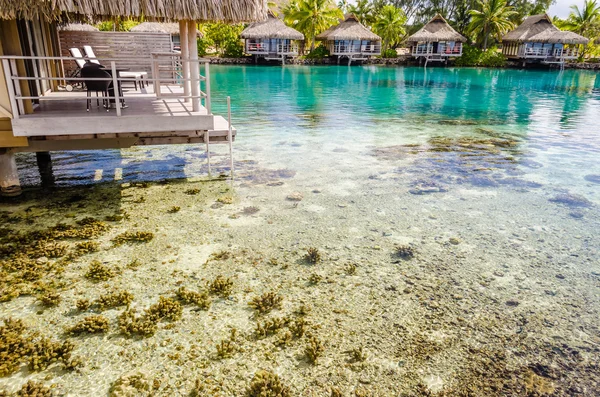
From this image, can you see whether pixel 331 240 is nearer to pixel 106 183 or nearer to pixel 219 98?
pixel 106 183

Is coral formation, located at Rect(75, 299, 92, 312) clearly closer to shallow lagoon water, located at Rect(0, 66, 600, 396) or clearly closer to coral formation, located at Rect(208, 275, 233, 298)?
shallow lagoon water, located at Rect(0, 66, 600, 396)

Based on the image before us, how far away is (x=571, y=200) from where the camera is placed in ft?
28.8

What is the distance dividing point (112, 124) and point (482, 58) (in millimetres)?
49548

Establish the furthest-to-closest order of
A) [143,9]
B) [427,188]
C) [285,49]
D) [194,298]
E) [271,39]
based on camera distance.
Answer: [285,49] → [271,39] → [427,188] → [143,9] → [194,298]

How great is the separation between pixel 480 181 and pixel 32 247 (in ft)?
28.7

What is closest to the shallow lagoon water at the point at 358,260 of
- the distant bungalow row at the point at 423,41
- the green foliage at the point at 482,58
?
the distant bungalow row at the point at 423,41

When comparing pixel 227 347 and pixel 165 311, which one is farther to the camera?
pixel 165 311

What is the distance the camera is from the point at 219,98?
858 inches

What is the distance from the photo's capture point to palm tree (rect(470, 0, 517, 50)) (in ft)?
155

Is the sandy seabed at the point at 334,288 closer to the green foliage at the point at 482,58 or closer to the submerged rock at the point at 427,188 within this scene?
the submerged rock at the point at 427,188

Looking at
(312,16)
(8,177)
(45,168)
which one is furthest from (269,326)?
(312,16)

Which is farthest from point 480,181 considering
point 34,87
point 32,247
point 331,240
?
→ point 34,87

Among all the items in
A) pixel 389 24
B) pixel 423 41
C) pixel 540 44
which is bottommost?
pixel 540 44

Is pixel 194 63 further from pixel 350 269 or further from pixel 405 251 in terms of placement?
pixel 405 251
